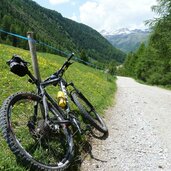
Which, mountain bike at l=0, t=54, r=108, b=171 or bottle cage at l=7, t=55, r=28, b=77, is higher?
bottle cage at l=7, t=55, r=28, b=77

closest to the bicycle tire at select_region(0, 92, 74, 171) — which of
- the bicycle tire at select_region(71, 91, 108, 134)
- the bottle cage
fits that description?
the bottle cage

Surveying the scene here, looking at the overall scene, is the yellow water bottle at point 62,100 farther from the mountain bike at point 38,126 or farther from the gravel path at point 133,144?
the gravel path at point 133,144

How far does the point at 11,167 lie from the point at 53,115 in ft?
6.25

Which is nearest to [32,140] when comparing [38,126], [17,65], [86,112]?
[38,126]

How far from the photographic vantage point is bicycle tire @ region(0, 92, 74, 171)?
17.3 feet

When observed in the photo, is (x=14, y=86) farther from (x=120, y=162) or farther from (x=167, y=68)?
(x=167, y=68)

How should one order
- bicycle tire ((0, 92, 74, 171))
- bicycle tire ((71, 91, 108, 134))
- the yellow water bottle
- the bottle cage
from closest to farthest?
bicycle tire ((0, 92, 74, 171)) → the bottle cage → the yellow water bottle → bicycle tire ((71, 91, 108, 134))

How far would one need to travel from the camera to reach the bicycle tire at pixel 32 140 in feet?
17.3

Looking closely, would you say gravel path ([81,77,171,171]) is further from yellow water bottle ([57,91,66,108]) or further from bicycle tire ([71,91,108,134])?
yellow water bottle ([57,91,66,108])

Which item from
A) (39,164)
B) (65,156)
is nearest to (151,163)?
(65,156)

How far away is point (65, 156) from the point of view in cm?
615

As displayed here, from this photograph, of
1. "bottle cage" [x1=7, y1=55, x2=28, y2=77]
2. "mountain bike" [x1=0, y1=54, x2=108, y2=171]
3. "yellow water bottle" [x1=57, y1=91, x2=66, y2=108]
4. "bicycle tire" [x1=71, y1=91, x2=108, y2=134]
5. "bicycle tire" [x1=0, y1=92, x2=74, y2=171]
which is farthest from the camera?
"bicycle tire" [x1=71, y1=91, x2=108, y2=134]

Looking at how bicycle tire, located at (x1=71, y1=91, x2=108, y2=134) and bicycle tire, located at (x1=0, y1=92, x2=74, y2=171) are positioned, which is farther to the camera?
bicycle tire, located at (x1=71, y1=91, x2=108, y2=134)

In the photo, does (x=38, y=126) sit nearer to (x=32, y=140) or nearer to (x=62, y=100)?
(x=32, y=140)
